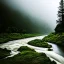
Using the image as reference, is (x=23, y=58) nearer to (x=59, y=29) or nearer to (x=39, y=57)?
(x=39, y=57)

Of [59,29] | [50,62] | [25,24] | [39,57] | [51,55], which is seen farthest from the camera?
[25,24]

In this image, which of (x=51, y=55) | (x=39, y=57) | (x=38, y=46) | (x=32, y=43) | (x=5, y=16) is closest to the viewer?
(x=39, y=57)

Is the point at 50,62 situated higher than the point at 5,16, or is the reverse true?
the point at 5,16

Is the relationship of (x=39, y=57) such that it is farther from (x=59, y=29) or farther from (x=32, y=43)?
(x=59, y=29)

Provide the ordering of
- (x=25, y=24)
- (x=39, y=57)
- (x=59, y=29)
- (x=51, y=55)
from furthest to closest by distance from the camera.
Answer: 1. (x=25, y=24)
2. (x=59, y=29)
3. (x=51, y=55)
4. (x=39, y=57)

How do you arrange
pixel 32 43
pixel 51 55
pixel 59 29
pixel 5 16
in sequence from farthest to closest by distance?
1. pixel 5 16
2. pixel 59 29
3. pixel 32 43
4. pixel 51 55

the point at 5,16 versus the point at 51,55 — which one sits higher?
the point at 5,16

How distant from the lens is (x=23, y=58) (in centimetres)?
4569

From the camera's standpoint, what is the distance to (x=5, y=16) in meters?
186

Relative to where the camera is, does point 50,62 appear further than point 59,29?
No

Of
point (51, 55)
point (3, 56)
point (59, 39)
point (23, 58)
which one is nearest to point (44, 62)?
point (23, 58)

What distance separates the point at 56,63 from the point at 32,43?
31099 millimetres

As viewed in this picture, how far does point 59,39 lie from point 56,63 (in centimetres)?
3571

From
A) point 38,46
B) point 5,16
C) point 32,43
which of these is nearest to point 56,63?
point 38,46
